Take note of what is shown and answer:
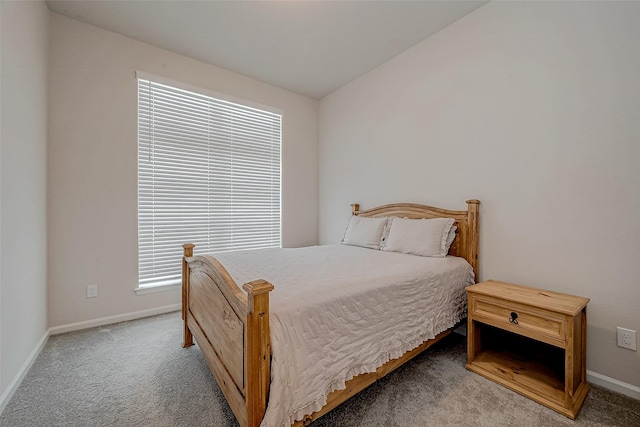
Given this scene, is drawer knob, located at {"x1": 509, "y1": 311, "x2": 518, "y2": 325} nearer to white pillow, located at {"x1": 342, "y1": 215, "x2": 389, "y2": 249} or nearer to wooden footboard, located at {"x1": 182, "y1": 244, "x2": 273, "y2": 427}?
white pillow, located at {"x1": 342, "y1": 215, "x2": 389, "y2": 249}

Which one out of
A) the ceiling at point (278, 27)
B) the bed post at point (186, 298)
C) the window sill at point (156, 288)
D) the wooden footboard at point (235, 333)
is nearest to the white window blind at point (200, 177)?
the window sill at point (156, 288)

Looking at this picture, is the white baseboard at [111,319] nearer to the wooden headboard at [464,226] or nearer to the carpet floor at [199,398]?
the carpet floor at [199,398]

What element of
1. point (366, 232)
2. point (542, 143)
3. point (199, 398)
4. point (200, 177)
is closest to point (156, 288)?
point (200, 177)

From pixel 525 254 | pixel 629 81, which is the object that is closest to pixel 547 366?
pixel 525 254

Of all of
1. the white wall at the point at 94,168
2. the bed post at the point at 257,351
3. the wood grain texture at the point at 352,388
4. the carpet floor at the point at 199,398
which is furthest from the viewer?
the white wall at the point at 94,168

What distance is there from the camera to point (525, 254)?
2.07 m

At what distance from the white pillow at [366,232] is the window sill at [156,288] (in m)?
1.98

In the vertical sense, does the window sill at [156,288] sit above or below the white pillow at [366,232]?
below

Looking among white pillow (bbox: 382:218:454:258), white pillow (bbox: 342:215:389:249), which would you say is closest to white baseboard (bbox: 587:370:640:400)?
white pillow (bbox: 382:218:454:258)

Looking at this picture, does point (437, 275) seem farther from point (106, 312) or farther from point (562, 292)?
point (106, 312)

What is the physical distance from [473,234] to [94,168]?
139 inches

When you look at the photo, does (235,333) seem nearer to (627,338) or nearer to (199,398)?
(199,398)

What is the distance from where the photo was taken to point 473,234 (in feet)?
7.63

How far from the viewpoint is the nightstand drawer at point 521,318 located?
1.53m
